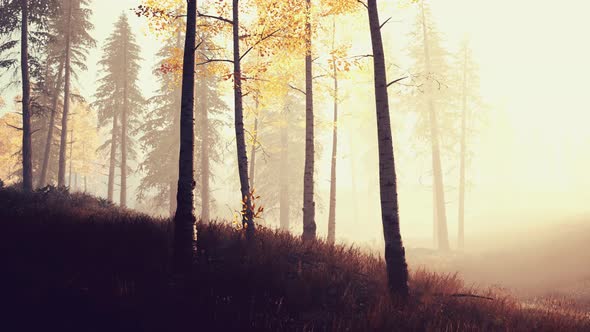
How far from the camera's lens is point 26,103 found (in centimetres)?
1634

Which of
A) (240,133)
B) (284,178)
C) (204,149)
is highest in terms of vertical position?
(204,149)

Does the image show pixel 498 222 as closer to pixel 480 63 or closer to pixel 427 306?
pixel 480 63

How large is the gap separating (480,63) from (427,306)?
77.0 feet

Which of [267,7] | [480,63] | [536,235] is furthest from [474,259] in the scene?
[267,7]

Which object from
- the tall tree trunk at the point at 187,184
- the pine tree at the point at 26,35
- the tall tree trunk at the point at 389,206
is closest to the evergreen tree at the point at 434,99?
the tall tree trunk at the point at 389,206

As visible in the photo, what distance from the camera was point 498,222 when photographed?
35.1 metres

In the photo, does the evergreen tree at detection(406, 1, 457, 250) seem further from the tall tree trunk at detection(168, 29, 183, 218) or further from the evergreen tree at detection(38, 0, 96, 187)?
the evergreen tree at detection(38, 0, 96, 187)

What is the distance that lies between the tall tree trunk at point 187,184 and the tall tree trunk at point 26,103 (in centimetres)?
1420

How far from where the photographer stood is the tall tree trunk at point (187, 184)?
5688mm

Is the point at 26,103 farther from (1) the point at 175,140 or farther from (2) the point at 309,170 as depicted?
(2) the point at 309,170

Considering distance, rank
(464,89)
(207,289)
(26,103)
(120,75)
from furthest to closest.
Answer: (120,75)
(464,89)
(26,103)
(207,289)

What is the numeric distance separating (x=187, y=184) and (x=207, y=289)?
1.80m

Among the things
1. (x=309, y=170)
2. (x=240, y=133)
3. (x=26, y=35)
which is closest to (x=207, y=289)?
(x=240, y=133)

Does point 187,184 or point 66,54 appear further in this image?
point 66,54
